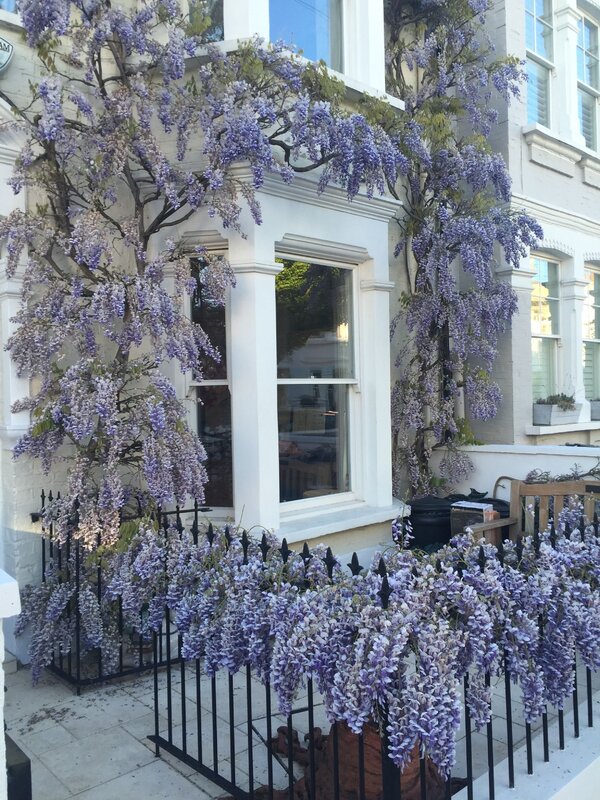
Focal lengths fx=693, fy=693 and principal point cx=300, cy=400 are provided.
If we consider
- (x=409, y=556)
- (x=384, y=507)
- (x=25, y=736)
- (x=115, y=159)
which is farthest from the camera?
(x=384, y=507)

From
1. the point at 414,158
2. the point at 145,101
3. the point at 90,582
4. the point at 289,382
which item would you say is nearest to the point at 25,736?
the point at 90,582

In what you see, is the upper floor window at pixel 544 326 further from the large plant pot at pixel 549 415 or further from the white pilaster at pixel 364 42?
the white pilaster at pixel 364 42

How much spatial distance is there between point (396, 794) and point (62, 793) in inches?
62.3

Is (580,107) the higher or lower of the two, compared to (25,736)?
higher

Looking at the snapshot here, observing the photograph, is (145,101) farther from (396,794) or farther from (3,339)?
(396,794)

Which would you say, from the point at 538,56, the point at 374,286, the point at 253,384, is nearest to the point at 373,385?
the point at 374,286

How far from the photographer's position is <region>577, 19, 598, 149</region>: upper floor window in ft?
30.0

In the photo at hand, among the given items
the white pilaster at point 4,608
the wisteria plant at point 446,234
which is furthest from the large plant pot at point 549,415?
the white pilaster at point 4,608

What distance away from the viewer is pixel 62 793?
2.99 metres

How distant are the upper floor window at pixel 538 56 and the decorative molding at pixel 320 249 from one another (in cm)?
386

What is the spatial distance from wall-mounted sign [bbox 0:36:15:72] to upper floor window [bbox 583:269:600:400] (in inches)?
292

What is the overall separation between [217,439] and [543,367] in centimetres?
488

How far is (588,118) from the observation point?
9.33m

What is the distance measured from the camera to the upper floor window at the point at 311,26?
17.9 feet
